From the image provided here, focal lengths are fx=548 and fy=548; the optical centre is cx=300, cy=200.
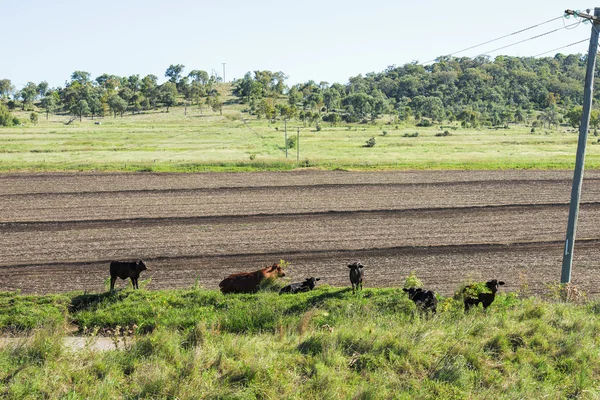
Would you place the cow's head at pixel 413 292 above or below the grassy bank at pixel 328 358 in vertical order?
below

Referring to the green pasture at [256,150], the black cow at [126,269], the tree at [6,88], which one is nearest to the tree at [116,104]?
the green pasture at [256,150]

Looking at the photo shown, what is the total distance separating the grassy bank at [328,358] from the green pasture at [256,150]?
34572 millimetres

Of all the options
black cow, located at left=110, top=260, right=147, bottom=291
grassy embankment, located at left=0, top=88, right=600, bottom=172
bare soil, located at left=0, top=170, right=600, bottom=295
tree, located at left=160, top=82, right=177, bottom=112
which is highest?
tree, located at left=160, top=82, right=177, bottom=112

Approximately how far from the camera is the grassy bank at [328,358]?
8547mm

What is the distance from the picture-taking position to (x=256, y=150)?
221ft

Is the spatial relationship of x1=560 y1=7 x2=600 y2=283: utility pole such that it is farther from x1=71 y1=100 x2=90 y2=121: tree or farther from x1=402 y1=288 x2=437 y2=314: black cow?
x1=71 y1=100 x2=90 y2=121: tree

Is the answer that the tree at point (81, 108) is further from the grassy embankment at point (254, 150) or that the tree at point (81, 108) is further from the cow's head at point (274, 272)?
the cow's head at point (274, 272)

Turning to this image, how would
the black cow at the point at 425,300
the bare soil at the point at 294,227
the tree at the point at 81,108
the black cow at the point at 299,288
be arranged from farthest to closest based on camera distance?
the tree at the point at 81,108, the bare soil at the point at 294,227, the black cow at the point at 299,288, the black cow at the point at 425,300

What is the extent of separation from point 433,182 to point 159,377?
33964 millimetres

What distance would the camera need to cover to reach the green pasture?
A: 4822cm

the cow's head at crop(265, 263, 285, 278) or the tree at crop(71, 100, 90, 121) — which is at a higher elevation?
the tree at crop(71, 100, 90, 121)

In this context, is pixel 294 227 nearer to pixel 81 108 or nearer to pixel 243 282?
pixel 243 282

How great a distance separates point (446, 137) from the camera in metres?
90.1

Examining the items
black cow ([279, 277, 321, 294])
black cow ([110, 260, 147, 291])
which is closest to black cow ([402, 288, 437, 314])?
black cow ([279, 277, 321, 294])
